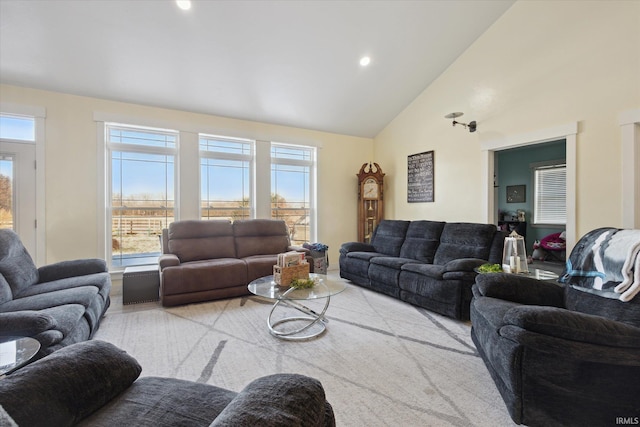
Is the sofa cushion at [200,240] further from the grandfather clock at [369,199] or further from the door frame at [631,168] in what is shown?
the door frame at [631,168]

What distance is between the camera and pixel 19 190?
3.45m

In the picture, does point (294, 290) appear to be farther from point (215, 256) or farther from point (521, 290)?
point (215, 256)

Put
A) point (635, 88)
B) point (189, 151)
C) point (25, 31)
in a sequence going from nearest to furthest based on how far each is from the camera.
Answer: point (635, 88) < point (25, 31) < point (189, 151)

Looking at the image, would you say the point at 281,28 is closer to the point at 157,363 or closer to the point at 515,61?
the point at 515,61

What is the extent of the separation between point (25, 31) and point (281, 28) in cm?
254

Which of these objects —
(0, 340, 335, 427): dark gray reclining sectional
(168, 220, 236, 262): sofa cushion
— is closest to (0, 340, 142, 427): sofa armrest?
(0, 340, 335, 427): dark gray reclining sectional

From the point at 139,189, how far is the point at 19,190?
1227 mm

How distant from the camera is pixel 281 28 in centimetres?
330

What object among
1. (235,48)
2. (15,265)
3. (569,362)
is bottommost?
(569,362)

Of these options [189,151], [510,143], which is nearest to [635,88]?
[510,143]

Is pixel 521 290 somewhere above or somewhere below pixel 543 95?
below

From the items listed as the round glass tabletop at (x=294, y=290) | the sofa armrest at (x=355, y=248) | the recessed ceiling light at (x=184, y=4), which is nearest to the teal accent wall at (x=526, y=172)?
the sofa armrest at (x=355, y=248)

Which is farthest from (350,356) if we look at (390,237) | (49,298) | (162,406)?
(390,237)

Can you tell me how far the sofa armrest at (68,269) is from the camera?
2.88 meters
